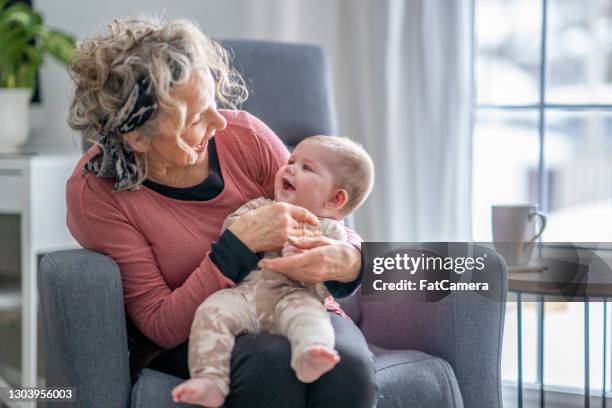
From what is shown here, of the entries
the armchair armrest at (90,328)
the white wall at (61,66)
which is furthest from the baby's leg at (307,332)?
the white wall at (61,66)

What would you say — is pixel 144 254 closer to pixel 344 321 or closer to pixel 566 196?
pixel 344 321

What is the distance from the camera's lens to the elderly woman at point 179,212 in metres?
1.19

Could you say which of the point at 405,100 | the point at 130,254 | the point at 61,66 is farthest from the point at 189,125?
the point at 61,66

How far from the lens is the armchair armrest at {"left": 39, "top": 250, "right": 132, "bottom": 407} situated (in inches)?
49.9

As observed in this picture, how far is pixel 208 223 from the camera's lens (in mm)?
1397

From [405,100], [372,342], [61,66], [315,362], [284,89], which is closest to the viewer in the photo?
[315,362]

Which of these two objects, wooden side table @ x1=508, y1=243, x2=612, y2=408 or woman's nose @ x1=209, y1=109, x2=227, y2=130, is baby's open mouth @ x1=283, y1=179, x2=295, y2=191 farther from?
wooden side table @ x1=508, y1=243, x2=612, y2=408

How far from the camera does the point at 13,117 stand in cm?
232

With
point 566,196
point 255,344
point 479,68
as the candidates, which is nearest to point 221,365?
point 255,344

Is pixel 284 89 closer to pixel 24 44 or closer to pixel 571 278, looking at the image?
pixel 571 278

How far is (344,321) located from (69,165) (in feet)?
3.88

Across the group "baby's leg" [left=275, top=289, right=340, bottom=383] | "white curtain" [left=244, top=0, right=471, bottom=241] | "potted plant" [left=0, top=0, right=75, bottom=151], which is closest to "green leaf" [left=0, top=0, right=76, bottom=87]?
"potted plant" [left=0, top=0, right=75, bottom=151]

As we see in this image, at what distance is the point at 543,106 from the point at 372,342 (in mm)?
914
